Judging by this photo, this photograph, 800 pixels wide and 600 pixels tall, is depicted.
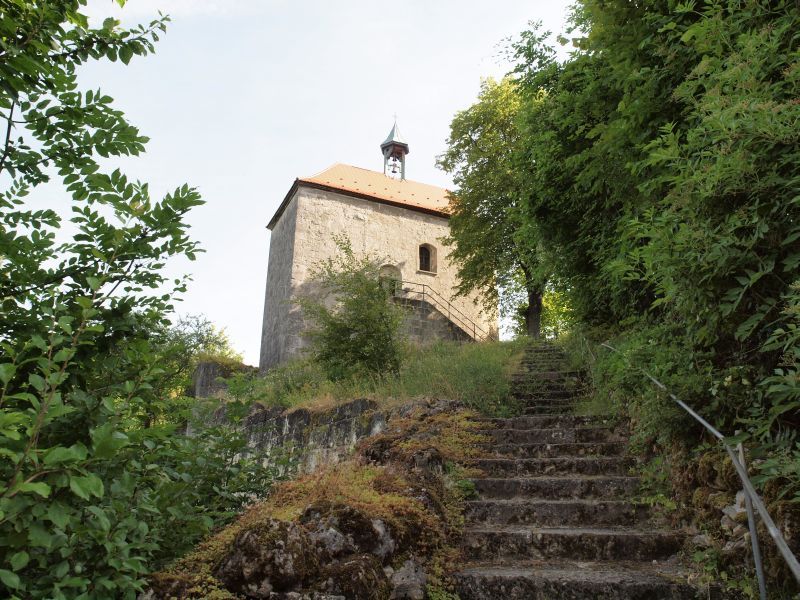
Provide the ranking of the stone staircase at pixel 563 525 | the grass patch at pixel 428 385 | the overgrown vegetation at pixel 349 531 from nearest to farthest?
the overgrown vegetation at pixel 349 531 → the stone staircase at pixel 563 525 → the grass patch at pixel 428 385

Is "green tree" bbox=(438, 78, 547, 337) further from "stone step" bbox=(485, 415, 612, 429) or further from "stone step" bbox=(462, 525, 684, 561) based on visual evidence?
"stone step" bbox=(462, 525, 684, 561)

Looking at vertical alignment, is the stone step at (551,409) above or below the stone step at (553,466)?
above

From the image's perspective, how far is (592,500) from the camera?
5.09m

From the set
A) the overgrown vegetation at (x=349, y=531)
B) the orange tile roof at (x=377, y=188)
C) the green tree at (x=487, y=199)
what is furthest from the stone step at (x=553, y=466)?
the orange tile roof at (x=377, y=188)

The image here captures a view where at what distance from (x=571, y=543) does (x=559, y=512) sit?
54 centimetres

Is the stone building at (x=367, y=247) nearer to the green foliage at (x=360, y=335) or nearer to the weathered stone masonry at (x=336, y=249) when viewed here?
the weathered stone masonry at (x=336, y=249)

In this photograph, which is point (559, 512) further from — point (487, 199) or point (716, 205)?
point (487, 199)

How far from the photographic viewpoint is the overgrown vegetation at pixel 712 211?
2.90 m

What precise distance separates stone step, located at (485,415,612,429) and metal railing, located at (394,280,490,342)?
1536 cm

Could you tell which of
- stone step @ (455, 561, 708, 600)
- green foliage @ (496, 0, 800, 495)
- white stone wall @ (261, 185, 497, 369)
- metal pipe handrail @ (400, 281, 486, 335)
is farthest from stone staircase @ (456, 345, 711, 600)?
metal pipe handrail @ (400, 281, 486, 335)

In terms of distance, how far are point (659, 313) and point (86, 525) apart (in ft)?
18.7

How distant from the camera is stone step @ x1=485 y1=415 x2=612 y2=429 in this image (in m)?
6.95

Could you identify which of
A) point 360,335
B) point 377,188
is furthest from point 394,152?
point 360,335

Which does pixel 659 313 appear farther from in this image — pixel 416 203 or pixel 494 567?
pixel 416 203
